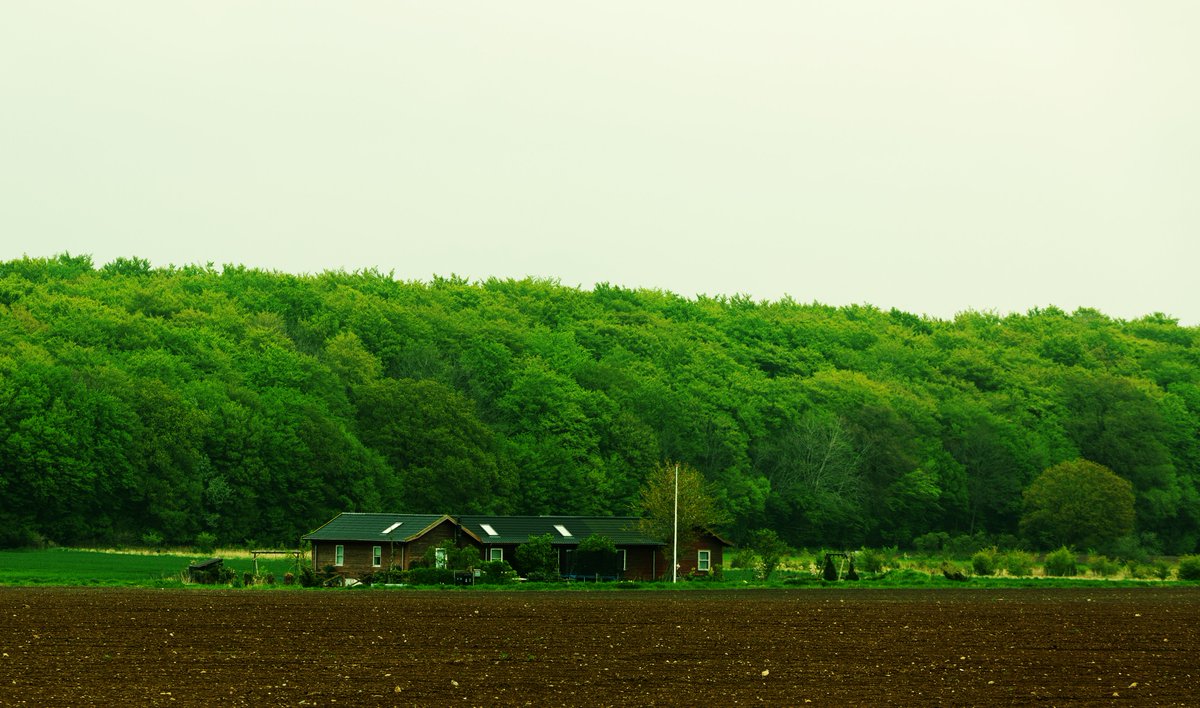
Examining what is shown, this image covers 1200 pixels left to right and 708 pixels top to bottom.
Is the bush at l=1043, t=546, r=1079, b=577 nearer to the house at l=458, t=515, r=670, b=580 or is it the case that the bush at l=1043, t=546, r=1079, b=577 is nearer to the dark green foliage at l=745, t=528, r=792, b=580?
the dark green foliage at l=745, t=528, r=792, b=580

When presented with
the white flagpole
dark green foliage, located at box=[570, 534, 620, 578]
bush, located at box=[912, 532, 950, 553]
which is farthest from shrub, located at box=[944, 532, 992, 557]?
dark green foliage, located at box=[570, 534, 620, 578]

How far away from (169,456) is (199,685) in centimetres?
6664

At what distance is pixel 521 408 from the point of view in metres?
106

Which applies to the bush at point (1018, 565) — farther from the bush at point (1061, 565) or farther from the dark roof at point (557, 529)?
the dark roof at point (557, 529)

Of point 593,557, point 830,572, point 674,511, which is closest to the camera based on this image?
point 830,572

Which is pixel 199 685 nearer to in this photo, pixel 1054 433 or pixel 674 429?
pixel 674 429

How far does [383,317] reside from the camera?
4724 inches

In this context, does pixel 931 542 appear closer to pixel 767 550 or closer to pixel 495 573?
pixel 767 550

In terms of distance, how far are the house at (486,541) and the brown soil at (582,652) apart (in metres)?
18.1

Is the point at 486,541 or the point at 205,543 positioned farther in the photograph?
the point at 205,543

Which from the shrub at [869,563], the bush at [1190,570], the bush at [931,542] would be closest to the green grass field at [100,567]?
the shrub at [869,563]

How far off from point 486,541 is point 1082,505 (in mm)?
48660

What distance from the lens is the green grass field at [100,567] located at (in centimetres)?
5475

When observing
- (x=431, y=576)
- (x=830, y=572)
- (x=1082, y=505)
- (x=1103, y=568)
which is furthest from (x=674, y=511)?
(x=1082, y=505)
